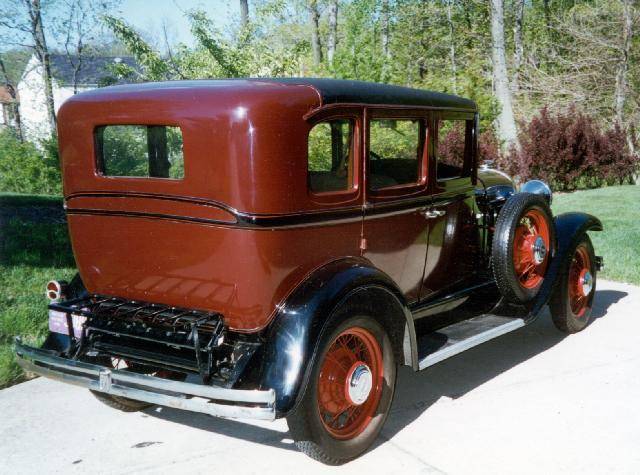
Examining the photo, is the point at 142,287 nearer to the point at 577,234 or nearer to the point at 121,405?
the point at 121,405

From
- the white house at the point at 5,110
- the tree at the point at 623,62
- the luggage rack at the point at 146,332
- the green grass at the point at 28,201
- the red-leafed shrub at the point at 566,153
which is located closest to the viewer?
the luggage rack at the point at 146,332

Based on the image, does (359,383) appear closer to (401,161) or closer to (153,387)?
(153,387)

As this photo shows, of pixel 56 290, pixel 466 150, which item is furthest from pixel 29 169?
pixel 466 150

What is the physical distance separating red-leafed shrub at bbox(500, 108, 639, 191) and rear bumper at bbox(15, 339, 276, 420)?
1223 centimetres

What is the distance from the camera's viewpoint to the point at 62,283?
3.64 meters

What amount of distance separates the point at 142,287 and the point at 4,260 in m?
4.30

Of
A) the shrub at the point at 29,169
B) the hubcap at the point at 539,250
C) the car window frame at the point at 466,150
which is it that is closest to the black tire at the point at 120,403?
the car window frame at the point at 466,150

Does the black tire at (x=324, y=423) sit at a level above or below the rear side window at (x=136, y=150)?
below

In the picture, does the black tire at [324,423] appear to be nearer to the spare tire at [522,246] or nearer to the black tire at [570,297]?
the spare tire at [522,246]

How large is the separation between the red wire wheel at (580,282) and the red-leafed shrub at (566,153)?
9072mm

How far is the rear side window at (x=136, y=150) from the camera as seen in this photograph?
11.4 ft

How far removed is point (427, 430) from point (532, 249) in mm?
1702

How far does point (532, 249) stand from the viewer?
15.0ft

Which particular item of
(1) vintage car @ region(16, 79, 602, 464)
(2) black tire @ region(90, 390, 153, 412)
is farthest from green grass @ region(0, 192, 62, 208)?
(2) black tire @ region(90, 390, 153, 412)
